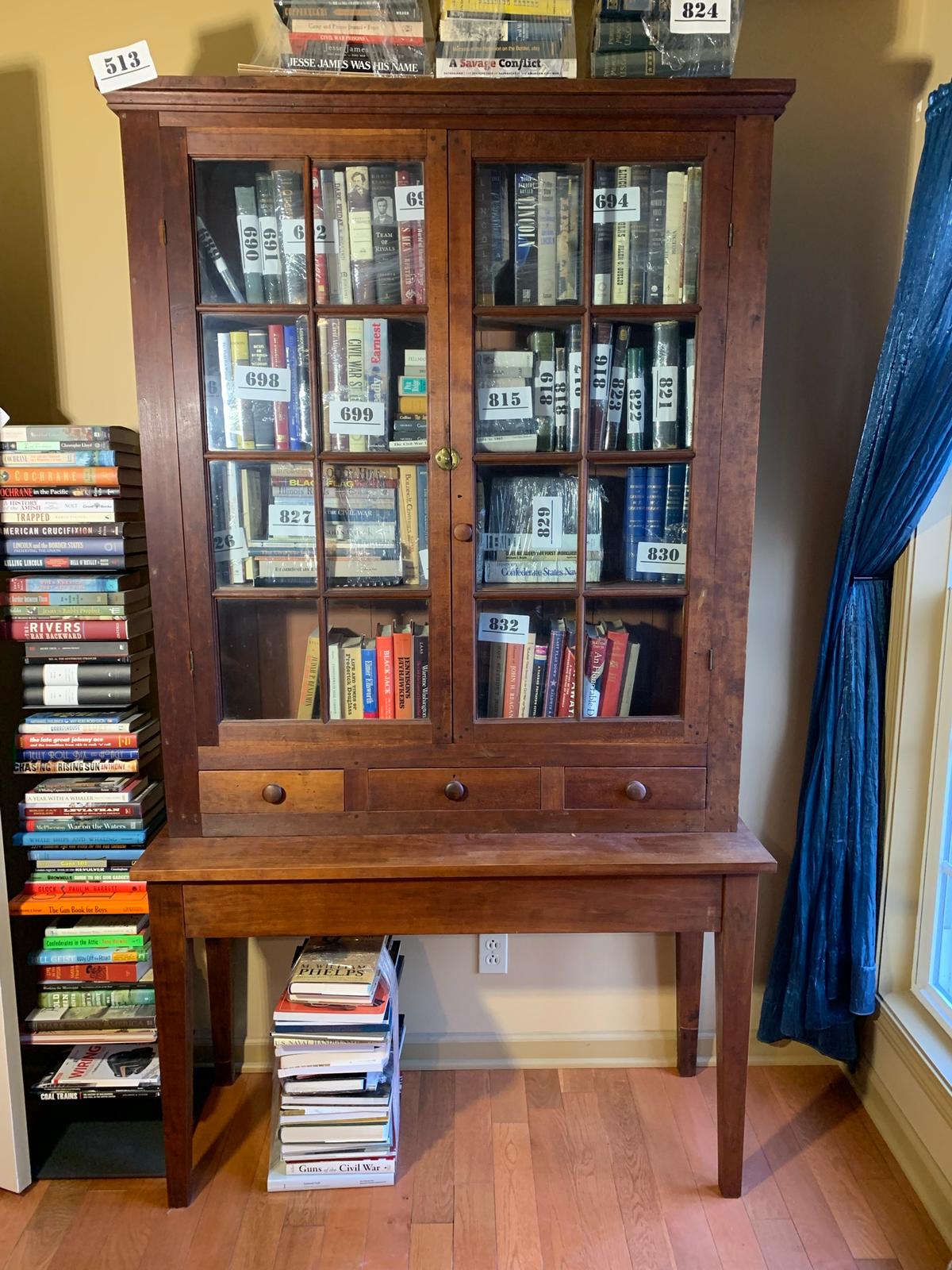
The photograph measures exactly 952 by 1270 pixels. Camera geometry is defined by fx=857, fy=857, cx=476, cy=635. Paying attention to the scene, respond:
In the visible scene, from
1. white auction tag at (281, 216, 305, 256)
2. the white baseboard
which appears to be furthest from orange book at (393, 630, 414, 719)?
the white baseboard

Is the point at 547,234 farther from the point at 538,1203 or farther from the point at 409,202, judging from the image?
the point at 538,1203

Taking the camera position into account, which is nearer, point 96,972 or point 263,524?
point 263,524

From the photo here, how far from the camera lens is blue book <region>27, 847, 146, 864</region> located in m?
1.73

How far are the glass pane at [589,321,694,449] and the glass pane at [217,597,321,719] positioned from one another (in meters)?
0.65

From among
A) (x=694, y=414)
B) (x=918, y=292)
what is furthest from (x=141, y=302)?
(x=918, y=292)

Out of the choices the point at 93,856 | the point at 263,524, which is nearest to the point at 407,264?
the point at 263,524

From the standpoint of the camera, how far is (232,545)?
1590mm

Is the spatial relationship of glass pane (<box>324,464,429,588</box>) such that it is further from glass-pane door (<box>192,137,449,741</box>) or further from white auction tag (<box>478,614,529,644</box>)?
white auction tag (<box>478,614,529,644</box>)

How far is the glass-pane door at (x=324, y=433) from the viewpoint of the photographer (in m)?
1.51

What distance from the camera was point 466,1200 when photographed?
1679 mm

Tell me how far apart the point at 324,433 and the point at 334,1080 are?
4.11 feet

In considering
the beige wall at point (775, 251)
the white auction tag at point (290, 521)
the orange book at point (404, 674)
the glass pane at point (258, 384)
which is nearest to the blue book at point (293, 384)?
the glass pane at point (258, 384)

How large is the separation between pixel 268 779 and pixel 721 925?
0.89 meters

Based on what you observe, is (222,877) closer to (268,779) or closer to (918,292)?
(268,779)
